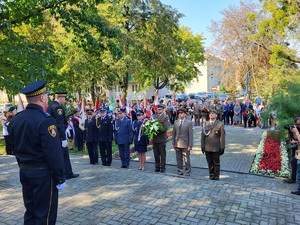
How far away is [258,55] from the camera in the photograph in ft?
96.7

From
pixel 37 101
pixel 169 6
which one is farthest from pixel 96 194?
pixel 169 6

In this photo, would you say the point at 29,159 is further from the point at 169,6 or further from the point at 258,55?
Result: the point at 258,55

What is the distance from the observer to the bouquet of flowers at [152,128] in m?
7.86

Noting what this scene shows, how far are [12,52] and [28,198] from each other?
5816 millimetres

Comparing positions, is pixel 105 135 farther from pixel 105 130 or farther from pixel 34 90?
pixel 34 90

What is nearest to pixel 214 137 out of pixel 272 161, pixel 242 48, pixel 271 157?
pixel 272 161

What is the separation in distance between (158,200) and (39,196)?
8.76ft

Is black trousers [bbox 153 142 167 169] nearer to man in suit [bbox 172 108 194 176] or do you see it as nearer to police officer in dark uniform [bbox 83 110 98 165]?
man in suit [bbox 172 108 194 176]

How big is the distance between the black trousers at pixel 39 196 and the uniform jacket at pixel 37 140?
11 centimetres

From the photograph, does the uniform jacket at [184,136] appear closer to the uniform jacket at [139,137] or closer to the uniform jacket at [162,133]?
the uniform jacket at [162,133]

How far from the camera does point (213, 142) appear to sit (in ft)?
23.4

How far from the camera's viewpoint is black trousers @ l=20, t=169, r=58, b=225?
138 inches

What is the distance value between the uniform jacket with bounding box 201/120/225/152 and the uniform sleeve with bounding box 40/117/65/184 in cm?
453

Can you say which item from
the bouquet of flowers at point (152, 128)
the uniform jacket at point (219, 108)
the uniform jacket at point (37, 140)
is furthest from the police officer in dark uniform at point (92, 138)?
the uniform jacket at point (219, 108)
